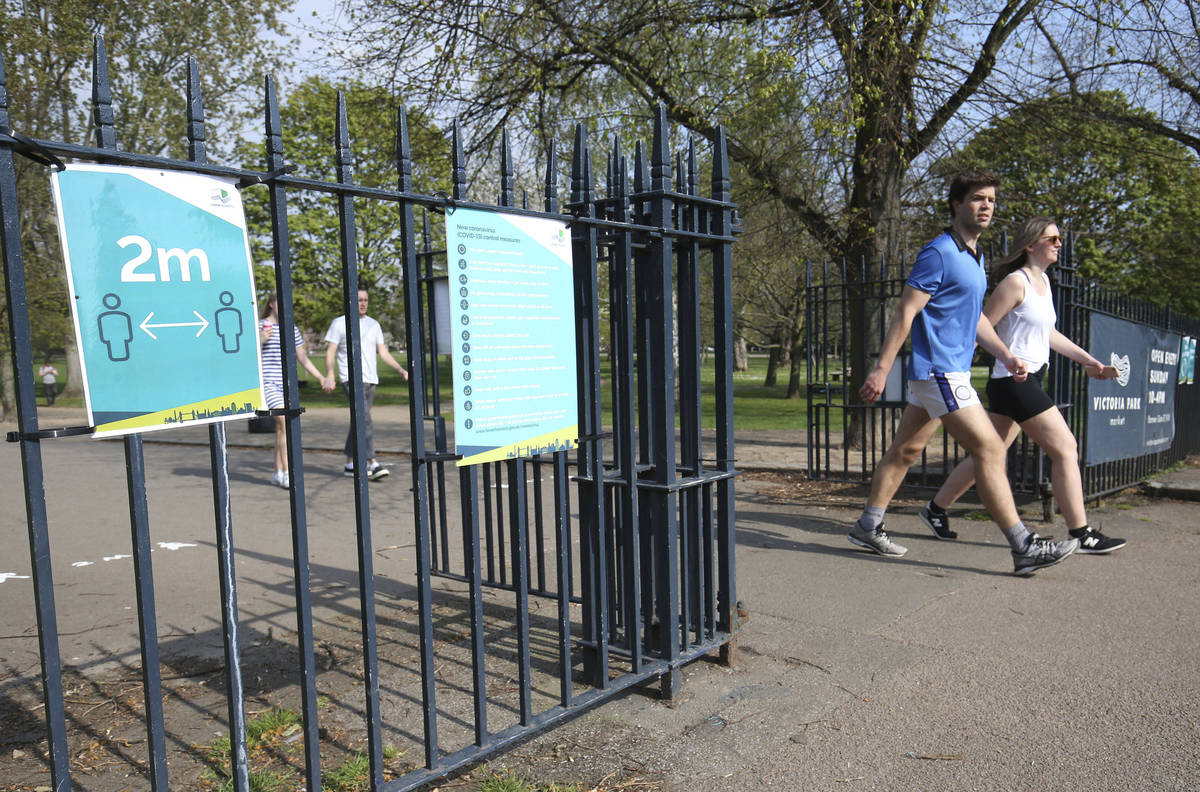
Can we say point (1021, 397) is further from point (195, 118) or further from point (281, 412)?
point (195, 118)

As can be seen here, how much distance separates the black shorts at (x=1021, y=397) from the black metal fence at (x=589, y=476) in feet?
8.49

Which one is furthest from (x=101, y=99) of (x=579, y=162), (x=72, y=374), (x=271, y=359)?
(x=72, y=374)

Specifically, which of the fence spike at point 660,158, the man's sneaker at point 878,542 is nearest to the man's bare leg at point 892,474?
the man's sneaker at point 878,542

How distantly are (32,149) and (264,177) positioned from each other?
485 mm

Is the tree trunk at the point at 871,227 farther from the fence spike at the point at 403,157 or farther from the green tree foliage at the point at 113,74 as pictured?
the green tree foliage at the point at 113,74

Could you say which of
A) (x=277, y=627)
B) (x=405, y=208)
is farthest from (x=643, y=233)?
(x=277, y=627)

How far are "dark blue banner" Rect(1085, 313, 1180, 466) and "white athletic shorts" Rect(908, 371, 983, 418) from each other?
220cm

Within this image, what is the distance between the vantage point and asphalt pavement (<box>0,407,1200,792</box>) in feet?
9.73

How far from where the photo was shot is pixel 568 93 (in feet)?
42.4

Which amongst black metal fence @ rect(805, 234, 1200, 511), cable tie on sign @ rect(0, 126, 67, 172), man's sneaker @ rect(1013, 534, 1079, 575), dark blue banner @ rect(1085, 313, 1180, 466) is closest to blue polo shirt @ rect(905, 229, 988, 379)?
man's sneaker @ rect(1013, 534, 1079, 575)

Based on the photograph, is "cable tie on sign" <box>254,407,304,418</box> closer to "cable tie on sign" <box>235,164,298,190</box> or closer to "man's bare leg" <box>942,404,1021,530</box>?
"cable tie on sign" <box>235,164,298,190</box>

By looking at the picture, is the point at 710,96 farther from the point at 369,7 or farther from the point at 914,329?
the point at 914,329

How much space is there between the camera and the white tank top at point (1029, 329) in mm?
5555

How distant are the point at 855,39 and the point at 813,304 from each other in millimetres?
2753
